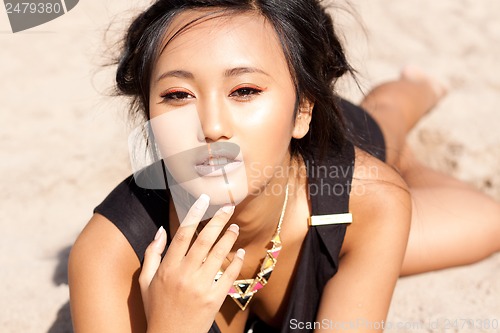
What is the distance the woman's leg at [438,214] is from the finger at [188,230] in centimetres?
111

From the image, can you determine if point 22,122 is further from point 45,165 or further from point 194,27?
point 194,27

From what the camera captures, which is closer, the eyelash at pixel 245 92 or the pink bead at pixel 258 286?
the eyelash at pixel 245 92

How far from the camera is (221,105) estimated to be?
1.52 metres

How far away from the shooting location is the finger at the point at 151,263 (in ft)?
5.34

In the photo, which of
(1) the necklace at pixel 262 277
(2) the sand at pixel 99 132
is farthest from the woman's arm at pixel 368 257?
(2) the sand at pixel 99 132

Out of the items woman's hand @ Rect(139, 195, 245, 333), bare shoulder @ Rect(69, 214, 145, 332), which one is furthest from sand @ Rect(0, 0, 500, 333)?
A: woman's hand @ Rect(139, 195, 245, 333)

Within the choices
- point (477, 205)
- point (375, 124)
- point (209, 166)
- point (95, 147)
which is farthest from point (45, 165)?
point (477, 205)

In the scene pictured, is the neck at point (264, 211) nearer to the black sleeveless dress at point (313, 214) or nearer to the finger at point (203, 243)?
the black sleeveless dress at point (313, 214)

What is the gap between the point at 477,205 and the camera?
2.60 meters

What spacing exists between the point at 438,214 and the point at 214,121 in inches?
54.0

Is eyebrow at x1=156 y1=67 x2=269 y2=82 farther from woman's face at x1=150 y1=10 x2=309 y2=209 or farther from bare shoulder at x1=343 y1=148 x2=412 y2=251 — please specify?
bare shoulder at x1=343 y1=148 x2=412 y2=251

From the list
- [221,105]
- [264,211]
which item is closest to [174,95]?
[221,105]

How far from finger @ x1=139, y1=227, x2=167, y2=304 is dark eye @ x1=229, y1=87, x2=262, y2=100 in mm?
417

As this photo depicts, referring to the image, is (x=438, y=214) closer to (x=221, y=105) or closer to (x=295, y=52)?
(x=295, y=52)
